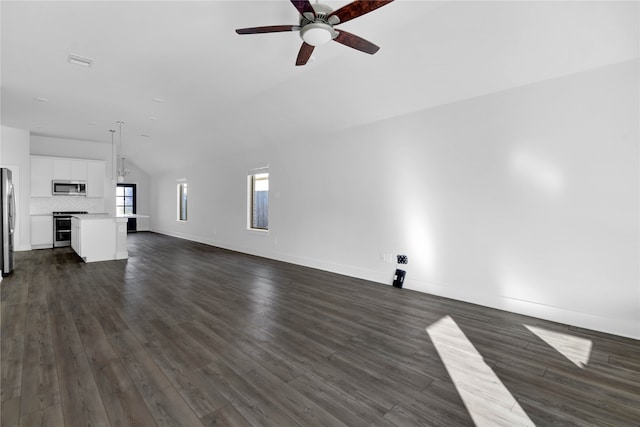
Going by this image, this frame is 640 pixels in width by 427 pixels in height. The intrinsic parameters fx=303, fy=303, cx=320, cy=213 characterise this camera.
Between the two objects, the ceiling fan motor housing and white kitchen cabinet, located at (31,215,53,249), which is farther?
white kitchen cabinet, located at (31,215,53,249)

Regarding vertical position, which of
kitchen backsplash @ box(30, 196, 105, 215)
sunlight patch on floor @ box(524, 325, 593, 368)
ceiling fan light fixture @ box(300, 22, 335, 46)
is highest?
ceiling fan light fixture @ box(300, 22, 335, 46)

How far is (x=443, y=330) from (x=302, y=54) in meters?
2.95

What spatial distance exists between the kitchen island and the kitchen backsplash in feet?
8.88

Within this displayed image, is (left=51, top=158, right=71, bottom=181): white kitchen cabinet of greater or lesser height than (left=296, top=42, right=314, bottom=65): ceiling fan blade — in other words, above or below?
below

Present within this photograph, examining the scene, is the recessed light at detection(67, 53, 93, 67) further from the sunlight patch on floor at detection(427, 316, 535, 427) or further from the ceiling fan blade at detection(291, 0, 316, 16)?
the sunlight patch on floor at detection(427, 316, 535, 427)

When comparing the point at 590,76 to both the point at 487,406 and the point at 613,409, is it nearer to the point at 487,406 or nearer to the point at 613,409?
the point at 613,409

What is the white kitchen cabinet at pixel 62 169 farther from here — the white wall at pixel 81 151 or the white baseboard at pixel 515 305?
the white baseboard at pixel 515 305

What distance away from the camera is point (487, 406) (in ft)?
5.97

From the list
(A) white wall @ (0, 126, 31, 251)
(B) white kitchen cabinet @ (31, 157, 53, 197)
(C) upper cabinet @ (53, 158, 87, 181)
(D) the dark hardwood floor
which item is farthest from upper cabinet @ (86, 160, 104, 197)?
(D) the dark hardwood floor

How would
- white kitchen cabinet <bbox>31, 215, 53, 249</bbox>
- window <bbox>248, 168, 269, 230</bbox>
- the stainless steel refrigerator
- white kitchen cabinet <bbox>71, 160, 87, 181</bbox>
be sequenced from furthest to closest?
white kitchen cabinet <bbox>71, 160, 87, 181</bbox> < white kitchen cabinet <bbox>31, 215, 53, 249</bbox> < window <bbox>248, 168, 269, 230</bbox> < the stainless steel refrigerator

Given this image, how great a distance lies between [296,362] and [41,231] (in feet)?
29.5

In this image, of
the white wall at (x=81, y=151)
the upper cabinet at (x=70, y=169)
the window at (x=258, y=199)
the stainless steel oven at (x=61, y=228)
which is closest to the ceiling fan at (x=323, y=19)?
the window at (x=258, y=199)

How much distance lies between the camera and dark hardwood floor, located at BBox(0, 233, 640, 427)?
5.76 feet

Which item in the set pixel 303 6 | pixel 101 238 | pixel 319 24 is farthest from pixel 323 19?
pixel 101 238
